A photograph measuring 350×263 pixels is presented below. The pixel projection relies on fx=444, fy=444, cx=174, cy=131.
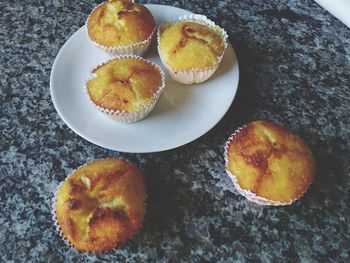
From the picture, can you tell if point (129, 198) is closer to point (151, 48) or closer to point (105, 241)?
point (105, 241)

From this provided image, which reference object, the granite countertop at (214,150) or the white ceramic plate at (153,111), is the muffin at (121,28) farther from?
the granite countertop at (214,150)

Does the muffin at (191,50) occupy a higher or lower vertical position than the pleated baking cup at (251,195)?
higher

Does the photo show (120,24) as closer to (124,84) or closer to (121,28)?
(121,28)

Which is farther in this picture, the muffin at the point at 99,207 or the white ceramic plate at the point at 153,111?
the white ceramic plate at the point at 153,111

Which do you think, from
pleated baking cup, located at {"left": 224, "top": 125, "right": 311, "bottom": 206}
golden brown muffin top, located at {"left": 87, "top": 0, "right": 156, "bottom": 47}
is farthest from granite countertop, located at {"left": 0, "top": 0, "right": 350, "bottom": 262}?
golden brown muffin top, located at {"left": 87, "top": 0, "right": 156, "bottom": 47}

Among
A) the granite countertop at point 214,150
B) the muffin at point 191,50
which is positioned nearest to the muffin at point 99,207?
the granite countertop at point 214,150

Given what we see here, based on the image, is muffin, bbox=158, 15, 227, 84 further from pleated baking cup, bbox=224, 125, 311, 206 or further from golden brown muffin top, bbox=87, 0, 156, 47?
pleated baking cup, bbox=224, 125, 311, 206

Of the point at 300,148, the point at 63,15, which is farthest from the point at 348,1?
the point at 63,15
